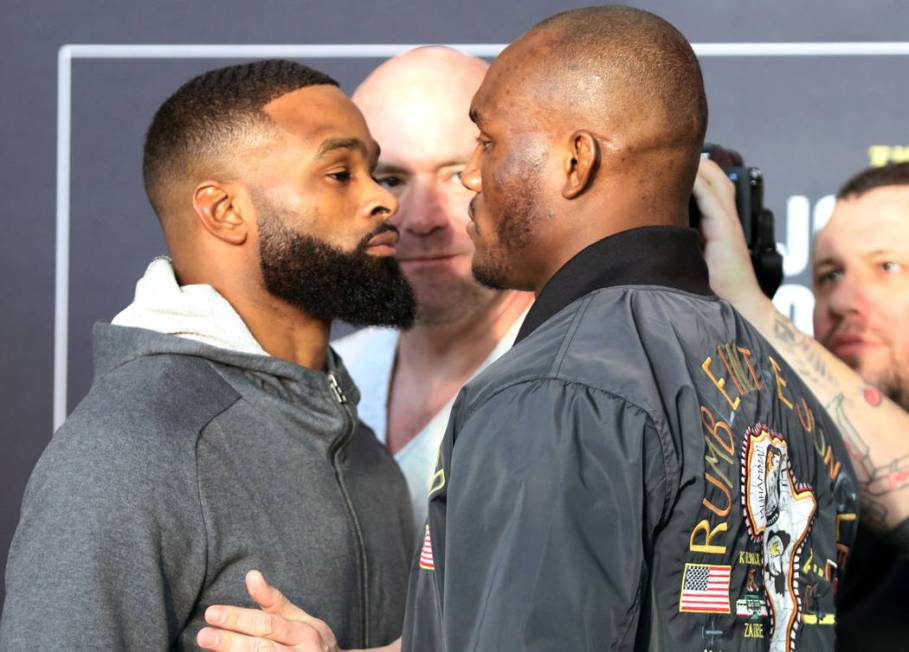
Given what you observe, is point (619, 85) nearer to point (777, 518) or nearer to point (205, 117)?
point (777, 518)

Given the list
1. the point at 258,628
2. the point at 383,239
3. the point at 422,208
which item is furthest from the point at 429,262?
the point at 258,628

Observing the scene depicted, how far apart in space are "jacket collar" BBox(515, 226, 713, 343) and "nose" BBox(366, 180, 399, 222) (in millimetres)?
577

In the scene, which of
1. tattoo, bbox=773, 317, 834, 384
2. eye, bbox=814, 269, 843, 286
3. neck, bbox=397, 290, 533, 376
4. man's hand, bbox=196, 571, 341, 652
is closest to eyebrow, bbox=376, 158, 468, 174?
neck, bbox=397, 290, 533, 376

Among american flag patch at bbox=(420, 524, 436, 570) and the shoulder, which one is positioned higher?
the shoulder

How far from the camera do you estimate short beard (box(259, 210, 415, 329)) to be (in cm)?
157

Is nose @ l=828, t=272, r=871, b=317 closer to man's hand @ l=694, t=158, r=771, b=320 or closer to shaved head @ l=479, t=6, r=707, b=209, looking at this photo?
man's hand @ l=694, t=158, r=771, b=320

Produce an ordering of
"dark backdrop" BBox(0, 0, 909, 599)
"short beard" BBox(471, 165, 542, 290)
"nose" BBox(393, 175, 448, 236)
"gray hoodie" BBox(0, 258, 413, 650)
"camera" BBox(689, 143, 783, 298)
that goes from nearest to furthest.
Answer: "short beard" BBox(471, 165, 542, 290)
"gray hoodie" BBox(0, 258, 413, 650)
"camera" BBox(689, 143, 783, 298)
"nose" BBox(393, 175, 448, 236)
"dark backdrop" BBox(0, 0, 909, 599)

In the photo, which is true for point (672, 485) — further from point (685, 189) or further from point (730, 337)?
point (685, 189)

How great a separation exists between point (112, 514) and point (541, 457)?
0.53m

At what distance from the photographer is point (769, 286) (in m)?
1.58

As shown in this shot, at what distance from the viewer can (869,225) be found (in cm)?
190

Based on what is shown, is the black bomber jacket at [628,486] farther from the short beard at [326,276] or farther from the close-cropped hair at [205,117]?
the close-cropped hair at [205,117]

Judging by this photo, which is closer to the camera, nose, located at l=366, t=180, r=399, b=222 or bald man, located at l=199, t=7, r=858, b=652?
bald man, located at l=199, t=7, r=858, b=652

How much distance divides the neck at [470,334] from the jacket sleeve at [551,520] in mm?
1174
